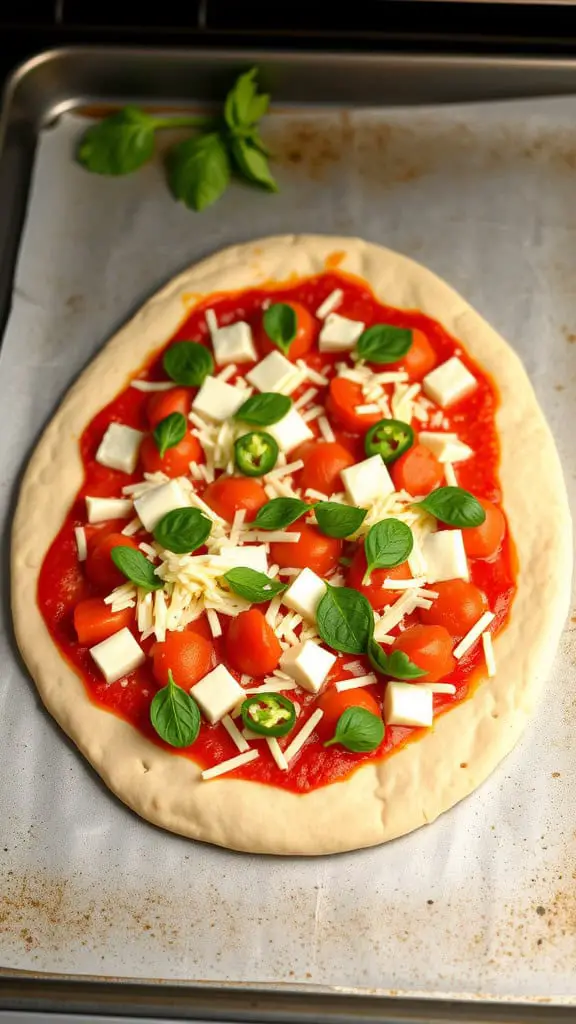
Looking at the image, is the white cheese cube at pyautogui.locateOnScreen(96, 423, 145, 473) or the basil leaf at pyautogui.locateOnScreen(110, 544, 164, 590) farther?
the white cheese cube at pyautogui.locateOnScreen(96, 423, 145, 473)

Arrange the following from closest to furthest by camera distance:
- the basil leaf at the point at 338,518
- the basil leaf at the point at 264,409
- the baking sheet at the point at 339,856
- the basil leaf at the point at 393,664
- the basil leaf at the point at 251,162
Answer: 1. the baking sheet at the point at 339,856
2. the basil leaf at the point at 393,664
3. the basil leaf at the point at 338,518
4. the basil leaf at the point at 264,409
5. the basil leaf at the point at 251,162

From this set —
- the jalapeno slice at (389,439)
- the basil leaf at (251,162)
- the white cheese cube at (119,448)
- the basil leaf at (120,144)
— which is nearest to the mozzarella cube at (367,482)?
the jalapeno slice at (389,439)

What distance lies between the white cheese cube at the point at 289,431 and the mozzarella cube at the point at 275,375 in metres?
0.11

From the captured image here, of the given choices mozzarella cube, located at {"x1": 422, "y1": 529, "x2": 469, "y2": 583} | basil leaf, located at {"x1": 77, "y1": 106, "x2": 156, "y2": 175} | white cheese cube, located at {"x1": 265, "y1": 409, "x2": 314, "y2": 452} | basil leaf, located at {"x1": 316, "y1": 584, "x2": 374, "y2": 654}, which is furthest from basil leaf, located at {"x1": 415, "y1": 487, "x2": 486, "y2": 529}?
basil leaf, located at {"x1": 77, "y1": 106, "x2": 156, "y2": 175}

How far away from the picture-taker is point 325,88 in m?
3.80

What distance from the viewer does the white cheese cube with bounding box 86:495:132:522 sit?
3.07 metres

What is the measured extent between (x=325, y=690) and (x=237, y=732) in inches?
10.2

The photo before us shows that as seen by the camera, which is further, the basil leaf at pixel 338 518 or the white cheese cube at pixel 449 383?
the white cheese cube at pixel 449 383

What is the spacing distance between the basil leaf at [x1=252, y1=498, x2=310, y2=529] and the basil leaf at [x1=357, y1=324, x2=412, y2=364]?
57 centimetres

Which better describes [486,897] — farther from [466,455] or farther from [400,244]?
[400,244]

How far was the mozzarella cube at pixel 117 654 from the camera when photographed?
112 inches

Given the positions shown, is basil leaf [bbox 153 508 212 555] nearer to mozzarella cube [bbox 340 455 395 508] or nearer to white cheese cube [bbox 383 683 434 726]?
mozzarella cube [bbox 340 455 395 508]

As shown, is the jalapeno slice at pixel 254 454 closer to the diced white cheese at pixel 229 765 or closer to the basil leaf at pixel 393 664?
the basil leaf at pixel 393 664

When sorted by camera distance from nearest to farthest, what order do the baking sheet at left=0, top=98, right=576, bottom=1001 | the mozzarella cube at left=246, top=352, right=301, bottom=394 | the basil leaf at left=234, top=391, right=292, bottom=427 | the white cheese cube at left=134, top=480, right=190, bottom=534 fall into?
the baking sheet at left=0, top=98, right=576, bottom=1001
the white cheese cube at left=134, top=480, right=190, bottom=534
the basil leaf at left=234, top=391, right=292, bottom=427
the mozzarella cube at left=246, top=352, right=301, bottom=394
